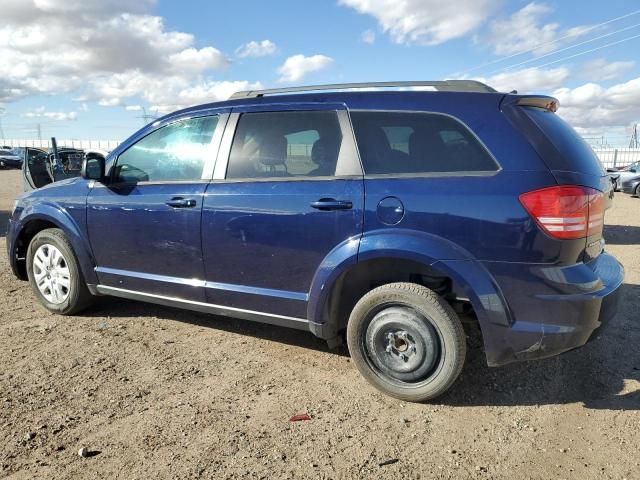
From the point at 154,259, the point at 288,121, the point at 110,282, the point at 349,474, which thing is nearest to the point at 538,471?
the point at 349,474

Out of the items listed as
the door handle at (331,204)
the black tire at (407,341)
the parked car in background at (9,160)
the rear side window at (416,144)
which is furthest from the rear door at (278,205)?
the parked car in background at (9,160)

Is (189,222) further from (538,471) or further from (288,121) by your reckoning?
(538,471)

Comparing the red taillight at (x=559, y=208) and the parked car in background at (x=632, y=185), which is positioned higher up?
the red taillight at (x=559, y=208)

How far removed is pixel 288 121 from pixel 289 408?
1934 millimetres

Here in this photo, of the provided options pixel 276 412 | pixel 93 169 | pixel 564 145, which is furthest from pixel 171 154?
pixel 564 145

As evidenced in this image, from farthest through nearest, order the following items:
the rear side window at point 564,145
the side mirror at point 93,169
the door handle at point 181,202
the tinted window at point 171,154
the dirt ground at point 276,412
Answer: the side mirror at point 93,169 < the tinted window at point 171,154 < the door handle at point 181,202 < the rear side window at point 564,145 < the dirt ground at point 276,412

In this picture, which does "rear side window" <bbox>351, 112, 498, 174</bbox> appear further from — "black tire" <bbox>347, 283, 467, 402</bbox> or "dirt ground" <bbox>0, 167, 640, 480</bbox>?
"dirt ground" <bbox>0, 167, 640, 480</bbox>

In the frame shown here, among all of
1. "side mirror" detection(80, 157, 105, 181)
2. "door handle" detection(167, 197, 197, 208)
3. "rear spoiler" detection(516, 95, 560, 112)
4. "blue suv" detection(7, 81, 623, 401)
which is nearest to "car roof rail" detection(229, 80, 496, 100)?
"blue suv" detection(7, 81, 623, 401)

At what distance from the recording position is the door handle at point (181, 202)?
3631 mm

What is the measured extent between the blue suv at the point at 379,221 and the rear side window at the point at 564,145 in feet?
0.05

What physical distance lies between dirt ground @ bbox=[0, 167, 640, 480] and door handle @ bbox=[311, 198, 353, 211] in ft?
3.93

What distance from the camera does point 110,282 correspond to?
4.20 metres

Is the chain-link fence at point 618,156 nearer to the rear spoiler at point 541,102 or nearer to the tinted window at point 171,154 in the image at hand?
the rear spoiler at point 541,102

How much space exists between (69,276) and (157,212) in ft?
4.34
